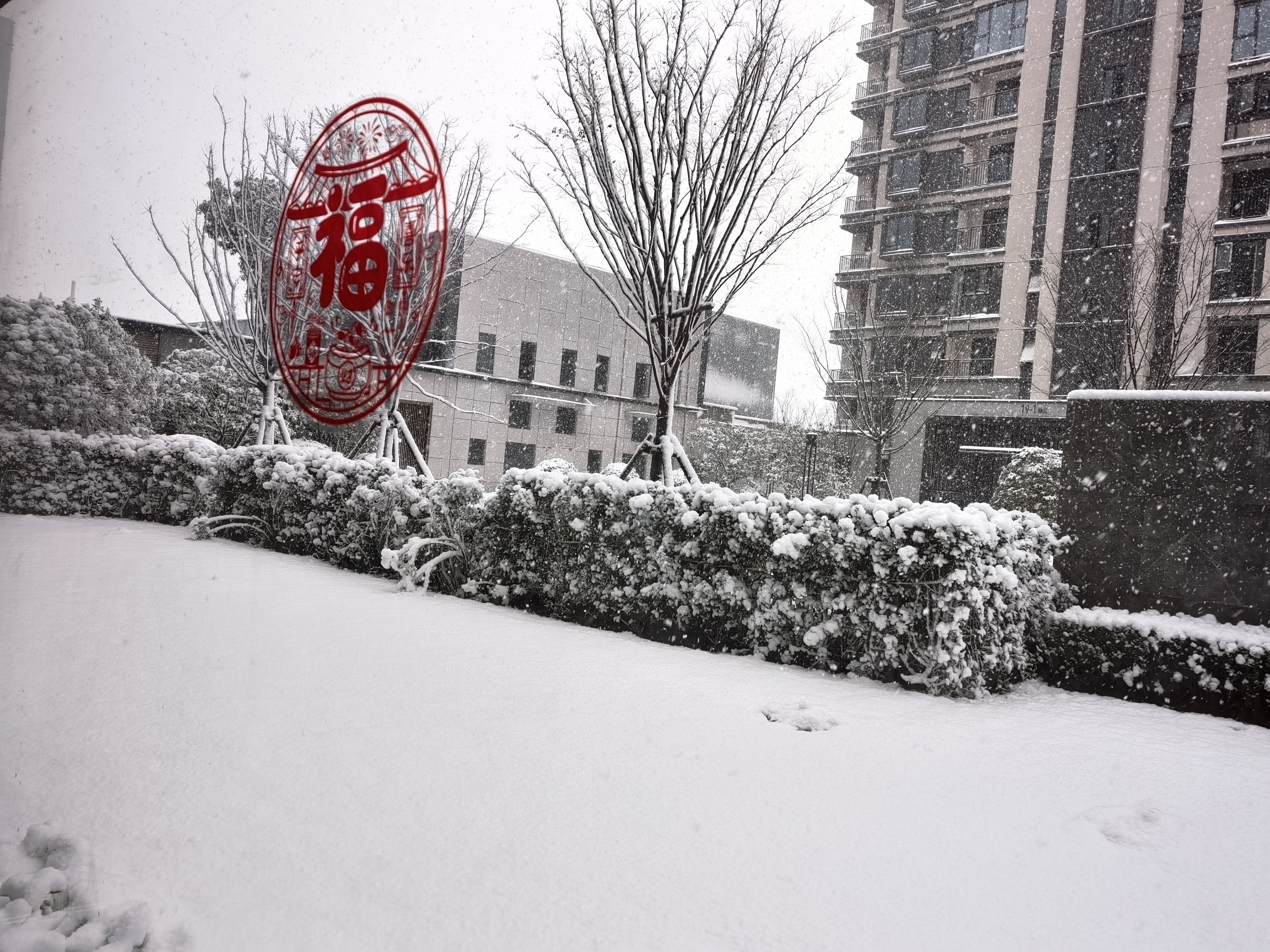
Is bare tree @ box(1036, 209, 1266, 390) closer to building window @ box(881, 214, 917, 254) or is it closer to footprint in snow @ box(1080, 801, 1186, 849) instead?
building window @ box(881, 214, 917, 254)

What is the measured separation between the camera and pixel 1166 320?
909cm

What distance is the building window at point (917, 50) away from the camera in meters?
18.7

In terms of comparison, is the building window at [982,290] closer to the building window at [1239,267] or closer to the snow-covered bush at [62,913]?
the building window at [1239,267]

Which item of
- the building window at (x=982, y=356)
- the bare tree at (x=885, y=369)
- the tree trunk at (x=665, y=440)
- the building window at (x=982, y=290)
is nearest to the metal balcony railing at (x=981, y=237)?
the building window at (x=982, y=290)

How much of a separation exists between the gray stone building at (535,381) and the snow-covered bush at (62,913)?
11287 millimetres

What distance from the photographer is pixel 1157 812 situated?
89.4 inches

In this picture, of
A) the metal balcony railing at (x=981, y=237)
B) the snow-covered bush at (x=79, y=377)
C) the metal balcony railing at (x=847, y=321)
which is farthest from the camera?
the metal balcony railing at (x=981, y=237)

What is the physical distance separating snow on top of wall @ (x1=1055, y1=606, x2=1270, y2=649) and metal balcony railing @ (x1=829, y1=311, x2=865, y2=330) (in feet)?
→ 27.7

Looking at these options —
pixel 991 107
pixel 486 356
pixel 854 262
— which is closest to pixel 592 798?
pixel 486 356

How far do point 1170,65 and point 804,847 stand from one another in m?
19.9

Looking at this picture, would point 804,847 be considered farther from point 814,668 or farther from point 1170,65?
point 1170,65

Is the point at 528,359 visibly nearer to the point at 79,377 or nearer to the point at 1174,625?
the point at 79,377

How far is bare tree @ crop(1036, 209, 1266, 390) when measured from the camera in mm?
8859

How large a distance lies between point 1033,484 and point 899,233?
545 inches
